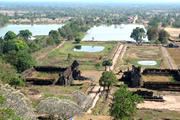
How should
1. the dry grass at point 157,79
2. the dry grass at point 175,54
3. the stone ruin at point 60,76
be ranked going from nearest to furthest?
the stone ruin at point 60,76
the dry grass at point 157,79
the dry grass at point 175,54

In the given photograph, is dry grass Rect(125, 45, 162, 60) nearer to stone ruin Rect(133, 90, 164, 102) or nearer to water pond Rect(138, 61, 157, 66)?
water pond Rect(138, 61, 157, 66)

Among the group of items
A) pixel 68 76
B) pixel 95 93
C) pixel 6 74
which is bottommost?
pixel 95 93

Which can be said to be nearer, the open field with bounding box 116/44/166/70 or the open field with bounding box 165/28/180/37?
the open field with bounding box 116/44/166/70

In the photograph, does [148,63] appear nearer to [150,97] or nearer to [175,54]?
[175,54]

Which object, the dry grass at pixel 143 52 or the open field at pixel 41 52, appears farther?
the open field at pixel 41 52

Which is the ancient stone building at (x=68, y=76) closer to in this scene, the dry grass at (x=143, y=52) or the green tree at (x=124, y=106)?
the green tree at (x=124, y=106)

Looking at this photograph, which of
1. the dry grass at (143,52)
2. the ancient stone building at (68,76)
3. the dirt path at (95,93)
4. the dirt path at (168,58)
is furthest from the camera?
the dry grass at (143,52)

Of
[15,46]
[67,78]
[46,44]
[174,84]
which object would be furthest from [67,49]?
[174,84]

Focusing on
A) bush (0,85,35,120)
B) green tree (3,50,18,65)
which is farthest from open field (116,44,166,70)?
bush (0,85,35,120)

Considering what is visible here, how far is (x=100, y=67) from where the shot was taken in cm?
4975

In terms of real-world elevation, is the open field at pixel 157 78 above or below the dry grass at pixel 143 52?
above

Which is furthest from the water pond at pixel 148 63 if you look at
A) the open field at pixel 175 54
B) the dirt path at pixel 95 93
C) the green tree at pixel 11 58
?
the green tree at pixel 11 58

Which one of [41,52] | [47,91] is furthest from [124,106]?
[41,52]

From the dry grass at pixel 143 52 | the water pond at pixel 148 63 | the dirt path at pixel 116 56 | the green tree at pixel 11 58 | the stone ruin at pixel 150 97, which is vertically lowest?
the water pond at pixel 148 63
